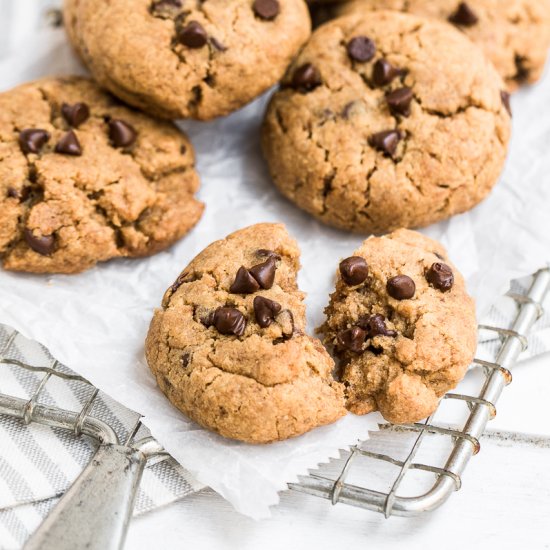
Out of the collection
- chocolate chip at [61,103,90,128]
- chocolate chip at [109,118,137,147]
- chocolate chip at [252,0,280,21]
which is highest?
chocolate chip at [252,0,280,21]

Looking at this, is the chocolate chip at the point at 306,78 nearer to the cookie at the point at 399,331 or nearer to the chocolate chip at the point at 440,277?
the cookie at the point at 399,331

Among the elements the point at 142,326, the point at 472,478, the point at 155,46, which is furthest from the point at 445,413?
the point at 155,46

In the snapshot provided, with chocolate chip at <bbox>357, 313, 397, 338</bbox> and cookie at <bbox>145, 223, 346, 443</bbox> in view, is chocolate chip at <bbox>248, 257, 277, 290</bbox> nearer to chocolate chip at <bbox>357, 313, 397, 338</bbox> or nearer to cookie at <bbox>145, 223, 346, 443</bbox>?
cookie at <bbox>145, 223, 346, 443</bbox>

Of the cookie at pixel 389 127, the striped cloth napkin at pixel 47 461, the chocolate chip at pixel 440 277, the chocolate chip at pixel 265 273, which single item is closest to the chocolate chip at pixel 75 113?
the cookie at pixel 389 127

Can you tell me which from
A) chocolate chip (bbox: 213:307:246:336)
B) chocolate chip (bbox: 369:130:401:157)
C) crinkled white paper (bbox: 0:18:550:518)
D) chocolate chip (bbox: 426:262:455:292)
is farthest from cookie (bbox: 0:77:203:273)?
chocolate chip (bbox: 426:262:455:292)

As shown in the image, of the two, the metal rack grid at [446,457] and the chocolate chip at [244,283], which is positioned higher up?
the chocolate chip at [244,283]

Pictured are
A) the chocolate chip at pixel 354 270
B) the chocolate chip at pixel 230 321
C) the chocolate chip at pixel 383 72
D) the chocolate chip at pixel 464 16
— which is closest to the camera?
the chocolate chip at pixel 230 321

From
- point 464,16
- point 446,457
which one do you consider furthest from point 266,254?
point 464,16
